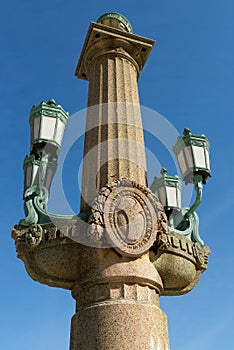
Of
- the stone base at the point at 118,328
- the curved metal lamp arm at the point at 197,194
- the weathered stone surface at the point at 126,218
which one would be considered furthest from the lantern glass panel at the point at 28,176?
the curved metal lamp arm at the point at 197,194

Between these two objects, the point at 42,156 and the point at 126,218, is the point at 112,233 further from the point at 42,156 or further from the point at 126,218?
the point at 42,156

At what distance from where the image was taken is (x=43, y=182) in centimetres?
789

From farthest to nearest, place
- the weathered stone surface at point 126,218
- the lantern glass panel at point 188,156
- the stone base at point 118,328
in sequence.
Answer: the lantern glass panel at point 188,156 < the weathered stone surface at point 126,218 < the stone base at point 118,328

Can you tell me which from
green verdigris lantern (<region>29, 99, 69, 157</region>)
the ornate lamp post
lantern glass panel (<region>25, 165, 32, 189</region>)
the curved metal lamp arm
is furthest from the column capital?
lantern glass panel (<region>25, 165, 32, 189</region>)

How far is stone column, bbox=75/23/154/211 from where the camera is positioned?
8336mm

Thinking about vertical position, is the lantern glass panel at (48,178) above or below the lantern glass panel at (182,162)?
below

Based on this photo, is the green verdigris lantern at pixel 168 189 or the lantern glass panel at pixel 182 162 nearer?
the lantern glass panel at pixel 182 162

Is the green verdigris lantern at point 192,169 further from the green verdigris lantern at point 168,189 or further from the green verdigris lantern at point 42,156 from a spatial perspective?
the green verdigris lantern at point 42,156

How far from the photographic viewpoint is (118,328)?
6359mm

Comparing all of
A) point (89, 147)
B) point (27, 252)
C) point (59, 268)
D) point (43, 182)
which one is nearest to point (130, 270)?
point (59, 268)

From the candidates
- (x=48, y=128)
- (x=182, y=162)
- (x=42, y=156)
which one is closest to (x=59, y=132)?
(x=48, y=128)

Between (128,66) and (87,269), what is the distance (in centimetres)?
510

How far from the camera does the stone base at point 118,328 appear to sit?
6285 millimetres

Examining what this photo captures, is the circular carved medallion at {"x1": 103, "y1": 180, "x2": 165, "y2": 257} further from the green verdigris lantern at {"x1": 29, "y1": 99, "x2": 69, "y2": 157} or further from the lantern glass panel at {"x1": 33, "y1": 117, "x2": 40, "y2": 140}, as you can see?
the lantern glass panel at {"x1": 33, "y1": 117, "x2": 40, "y2": 140}
